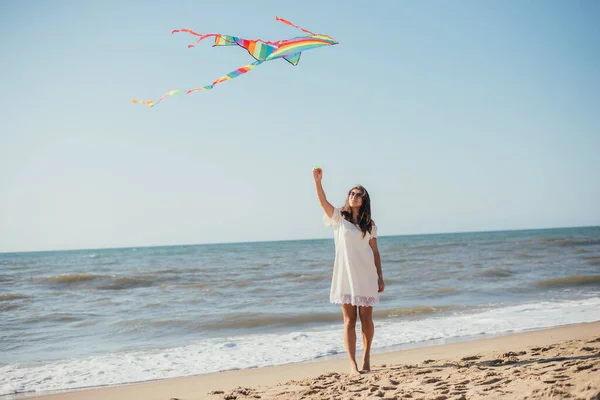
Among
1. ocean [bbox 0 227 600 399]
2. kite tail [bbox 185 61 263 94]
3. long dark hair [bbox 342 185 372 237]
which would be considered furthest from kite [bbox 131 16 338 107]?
ocean [bbox 0 227 600 399]

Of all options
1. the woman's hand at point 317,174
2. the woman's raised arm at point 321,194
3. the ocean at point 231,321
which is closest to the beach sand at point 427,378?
the ocean at point 231,321

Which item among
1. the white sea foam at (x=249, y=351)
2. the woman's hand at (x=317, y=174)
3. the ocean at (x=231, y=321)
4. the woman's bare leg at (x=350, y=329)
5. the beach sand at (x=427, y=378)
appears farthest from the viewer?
the ocean at (x=231, y=321)

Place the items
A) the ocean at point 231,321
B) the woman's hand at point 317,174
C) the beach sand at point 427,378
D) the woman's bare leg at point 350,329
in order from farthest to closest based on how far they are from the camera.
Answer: the ocean at point 231,321
the woman's bare leg at point 350,329
the woman's hand at point 317,174
the beach sand at point 427,378

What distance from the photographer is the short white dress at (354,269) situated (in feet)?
14.2

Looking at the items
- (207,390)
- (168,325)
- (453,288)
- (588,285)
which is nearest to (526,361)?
(207,390)

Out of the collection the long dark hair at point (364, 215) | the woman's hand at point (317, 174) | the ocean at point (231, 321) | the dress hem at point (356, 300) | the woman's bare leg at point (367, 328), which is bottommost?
the ocean at point (231, 321)

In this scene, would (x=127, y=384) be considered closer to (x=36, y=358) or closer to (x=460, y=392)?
(x=36, y=358)

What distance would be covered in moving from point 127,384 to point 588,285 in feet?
Answer: 39.8

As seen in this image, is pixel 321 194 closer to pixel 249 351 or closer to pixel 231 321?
pixel 249 351

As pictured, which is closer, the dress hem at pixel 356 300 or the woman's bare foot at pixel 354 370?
the dress hem at pixel 356 300

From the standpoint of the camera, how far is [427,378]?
3.99m

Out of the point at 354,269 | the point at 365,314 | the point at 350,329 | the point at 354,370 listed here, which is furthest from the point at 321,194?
the point at 354,370

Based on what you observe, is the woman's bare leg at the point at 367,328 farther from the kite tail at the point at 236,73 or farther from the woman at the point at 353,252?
the kite tail at the point at 236,73

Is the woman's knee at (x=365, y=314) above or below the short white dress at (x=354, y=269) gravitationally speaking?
below
